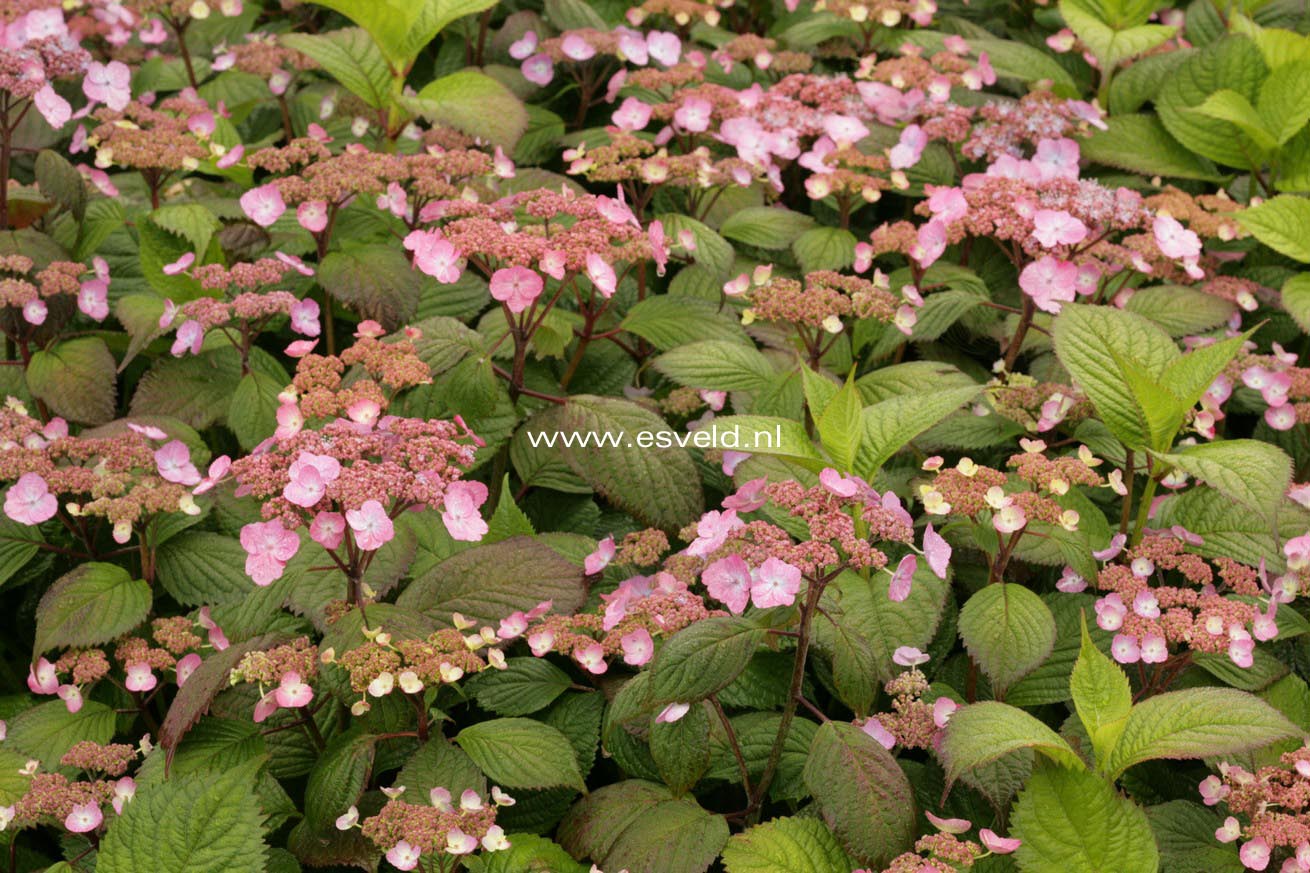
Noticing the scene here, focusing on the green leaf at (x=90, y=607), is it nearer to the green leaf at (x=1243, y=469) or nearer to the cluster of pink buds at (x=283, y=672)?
the cluster of pink buds at (x=283, y=672)

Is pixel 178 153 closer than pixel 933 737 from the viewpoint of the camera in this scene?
No

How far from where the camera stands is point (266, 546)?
1.93 meters

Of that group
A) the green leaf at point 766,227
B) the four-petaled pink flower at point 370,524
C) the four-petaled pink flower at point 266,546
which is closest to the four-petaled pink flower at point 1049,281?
the green leaf at point 766,227

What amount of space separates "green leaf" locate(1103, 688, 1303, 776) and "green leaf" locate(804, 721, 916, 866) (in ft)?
1.04

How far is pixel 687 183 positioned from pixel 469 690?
1250 millimetres

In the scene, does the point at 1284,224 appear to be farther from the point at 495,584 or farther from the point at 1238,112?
the point at 495,584

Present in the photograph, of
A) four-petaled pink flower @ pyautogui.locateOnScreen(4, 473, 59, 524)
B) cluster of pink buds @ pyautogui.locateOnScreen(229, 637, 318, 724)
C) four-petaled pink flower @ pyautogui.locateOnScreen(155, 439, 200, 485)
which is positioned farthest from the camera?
four-petaled pink flower @ pyautogui.locateOnScreen(155, 439, 200, 485)

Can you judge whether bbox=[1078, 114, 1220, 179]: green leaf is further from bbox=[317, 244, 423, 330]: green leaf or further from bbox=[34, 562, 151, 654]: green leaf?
bbox=[34, 562, 151, 654]: green leaf

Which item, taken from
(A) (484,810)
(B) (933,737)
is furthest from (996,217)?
(A) (484,810)

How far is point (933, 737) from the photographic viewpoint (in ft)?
6.68

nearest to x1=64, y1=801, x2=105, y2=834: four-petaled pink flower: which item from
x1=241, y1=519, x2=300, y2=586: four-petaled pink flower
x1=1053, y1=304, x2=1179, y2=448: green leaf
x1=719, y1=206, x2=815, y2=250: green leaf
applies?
x1=241, y1=519, x2=300, y2=586: four-petaled pink flower

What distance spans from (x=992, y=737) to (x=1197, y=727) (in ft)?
1.01

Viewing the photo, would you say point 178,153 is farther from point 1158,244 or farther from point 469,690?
point 1158,244

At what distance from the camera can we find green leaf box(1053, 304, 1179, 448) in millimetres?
2326
